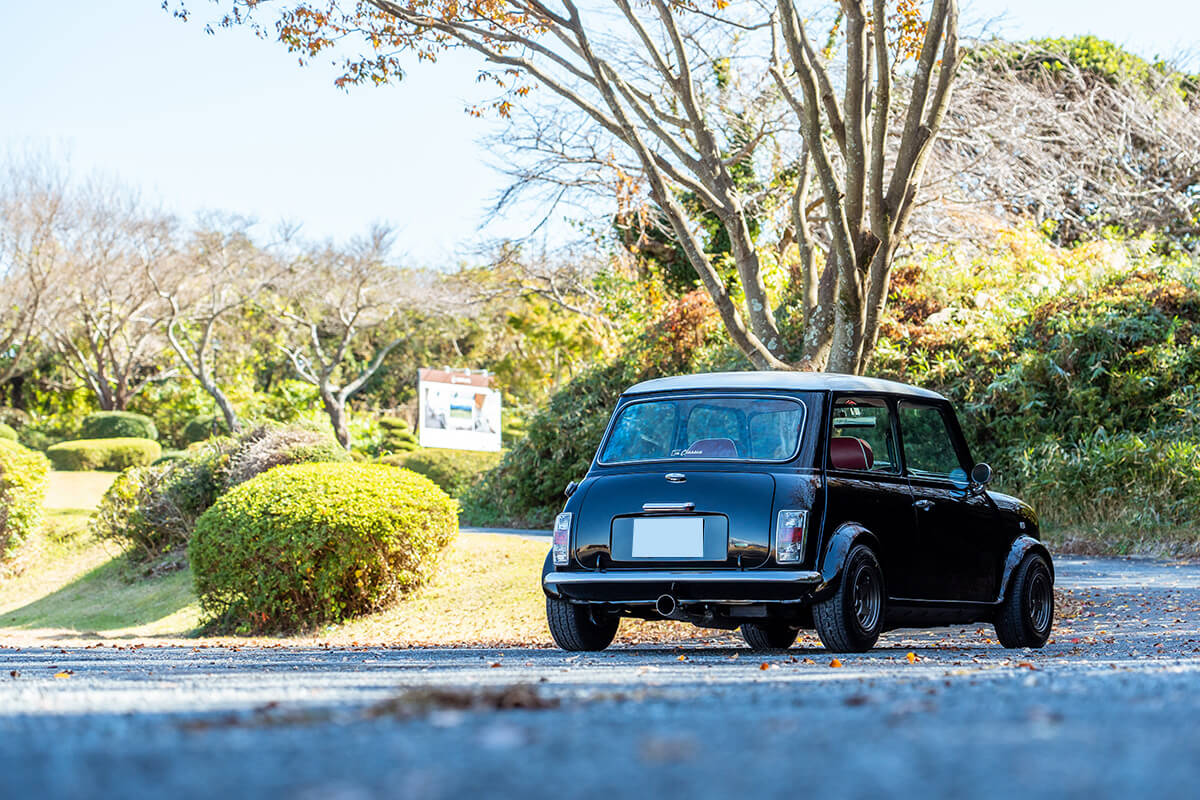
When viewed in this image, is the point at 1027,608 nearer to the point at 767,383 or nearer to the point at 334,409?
the point at 767,383

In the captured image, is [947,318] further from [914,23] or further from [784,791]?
[784,791]

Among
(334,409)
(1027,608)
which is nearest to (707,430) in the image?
(1027,608)

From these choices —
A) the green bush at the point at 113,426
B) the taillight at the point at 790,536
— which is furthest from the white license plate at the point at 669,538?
the green bush at the point at 113,426

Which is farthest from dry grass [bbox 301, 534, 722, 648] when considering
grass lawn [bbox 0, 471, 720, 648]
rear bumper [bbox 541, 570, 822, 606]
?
rear bumper [bbox 541, 570, 822, 606]

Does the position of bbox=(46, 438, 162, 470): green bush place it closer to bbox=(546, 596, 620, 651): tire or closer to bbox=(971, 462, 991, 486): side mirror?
bbox=(546, 596, 620, 651): tire

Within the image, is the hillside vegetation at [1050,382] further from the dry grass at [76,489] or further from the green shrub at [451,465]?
the dry grass at [76,489]

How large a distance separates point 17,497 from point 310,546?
10.8m

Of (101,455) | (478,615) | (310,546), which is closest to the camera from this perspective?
(310,546)

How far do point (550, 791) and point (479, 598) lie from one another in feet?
35.5

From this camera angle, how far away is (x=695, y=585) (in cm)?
674

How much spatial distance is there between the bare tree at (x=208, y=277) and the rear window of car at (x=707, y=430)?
102 ft

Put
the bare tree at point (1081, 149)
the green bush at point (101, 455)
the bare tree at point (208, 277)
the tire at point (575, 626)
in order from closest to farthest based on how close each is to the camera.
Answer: the tire at point (575, 626), the bare tree at point (1081, 149), the green bush at point (101, 455), the bare tree at point (208, 277)

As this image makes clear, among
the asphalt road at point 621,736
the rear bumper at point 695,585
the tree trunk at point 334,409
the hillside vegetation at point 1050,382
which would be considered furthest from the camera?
the tree trunk at point 334,409

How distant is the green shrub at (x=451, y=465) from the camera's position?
2425cm
